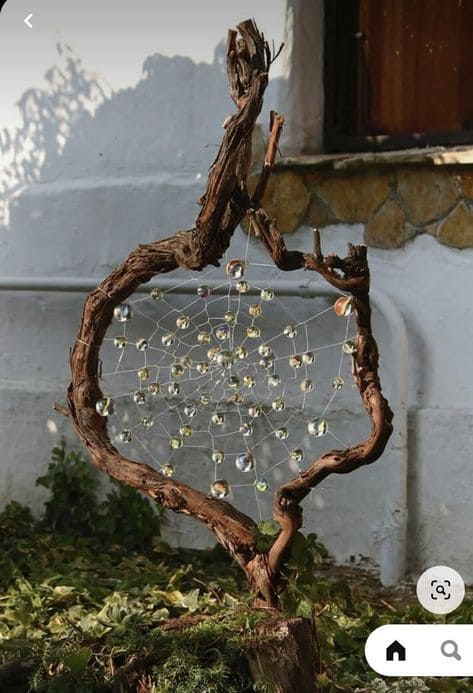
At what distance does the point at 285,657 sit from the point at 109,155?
182 cm

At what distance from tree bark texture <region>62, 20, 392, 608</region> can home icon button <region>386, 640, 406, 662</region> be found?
0.29 metres

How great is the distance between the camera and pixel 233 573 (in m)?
3.07

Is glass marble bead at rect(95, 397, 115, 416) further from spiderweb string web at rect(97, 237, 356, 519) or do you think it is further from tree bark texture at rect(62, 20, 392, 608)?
spiderweb string web at rect(97, 237, 356, 519)

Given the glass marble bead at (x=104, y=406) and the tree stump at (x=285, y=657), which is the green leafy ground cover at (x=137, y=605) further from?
the glass marble bead at (x=104, y=406)

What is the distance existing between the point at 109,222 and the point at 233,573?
1.09 m

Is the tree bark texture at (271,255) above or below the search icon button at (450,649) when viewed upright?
above

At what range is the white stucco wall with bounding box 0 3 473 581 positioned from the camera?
3.00 m

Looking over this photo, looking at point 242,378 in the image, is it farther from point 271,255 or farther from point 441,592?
point 271,255

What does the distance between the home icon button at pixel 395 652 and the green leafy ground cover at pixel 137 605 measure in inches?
8.0

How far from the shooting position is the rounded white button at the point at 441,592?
243cm

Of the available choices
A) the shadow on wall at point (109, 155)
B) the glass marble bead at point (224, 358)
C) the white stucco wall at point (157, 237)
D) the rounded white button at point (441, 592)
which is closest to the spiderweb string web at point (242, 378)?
the white stucco wall at point (157, 237)

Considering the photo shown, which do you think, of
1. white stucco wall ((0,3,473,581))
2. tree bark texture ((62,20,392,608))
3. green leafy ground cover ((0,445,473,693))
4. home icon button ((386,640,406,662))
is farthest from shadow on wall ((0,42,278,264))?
home icon button ((386,640,406,662))

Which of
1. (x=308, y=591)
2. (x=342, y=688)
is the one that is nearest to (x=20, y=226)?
(x=308, y=591)

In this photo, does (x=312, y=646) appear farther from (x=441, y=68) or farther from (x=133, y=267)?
(x=441, y=68)
